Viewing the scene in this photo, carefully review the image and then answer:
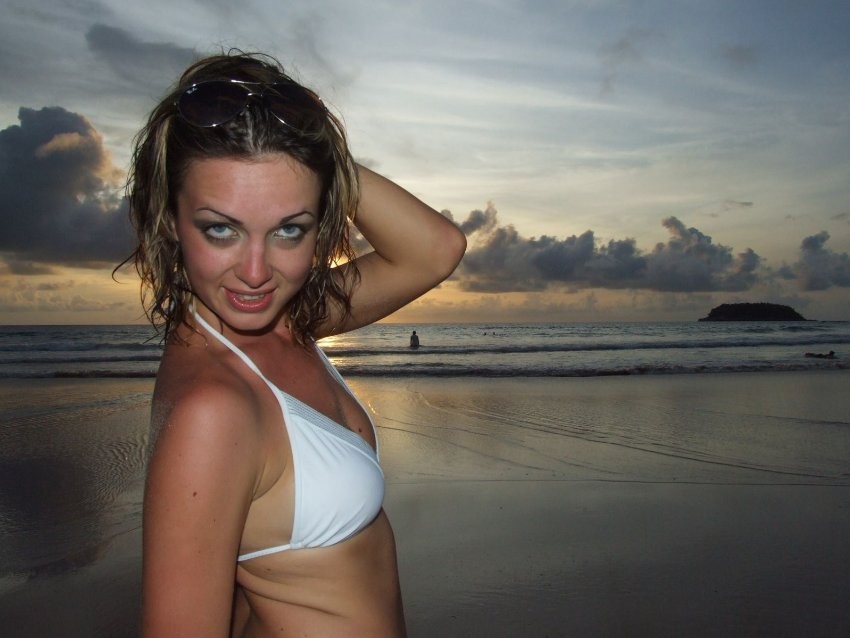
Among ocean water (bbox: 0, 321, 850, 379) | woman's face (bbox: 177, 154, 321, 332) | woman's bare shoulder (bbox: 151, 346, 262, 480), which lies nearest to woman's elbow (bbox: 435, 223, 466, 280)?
woman's face (bbox: 177, 154, 321, 332)

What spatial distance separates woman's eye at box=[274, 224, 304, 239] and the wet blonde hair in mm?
143

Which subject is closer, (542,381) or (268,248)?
(268,248)

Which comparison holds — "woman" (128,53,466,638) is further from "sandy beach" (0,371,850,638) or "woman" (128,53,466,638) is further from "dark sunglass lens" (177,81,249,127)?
"sandy beach" (0,371,850,638)

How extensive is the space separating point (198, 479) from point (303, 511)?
A: 35cm

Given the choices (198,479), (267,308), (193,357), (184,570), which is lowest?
(184,570)

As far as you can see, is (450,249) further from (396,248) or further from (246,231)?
(246,231)

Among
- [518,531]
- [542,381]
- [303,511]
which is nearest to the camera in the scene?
[303,511]

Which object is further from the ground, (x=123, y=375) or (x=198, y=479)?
(x=198, y=479)

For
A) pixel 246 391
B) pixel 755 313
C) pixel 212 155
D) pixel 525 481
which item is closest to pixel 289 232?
pixel 212 155

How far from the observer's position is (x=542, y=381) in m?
14.8

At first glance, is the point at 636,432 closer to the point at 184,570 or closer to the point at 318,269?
the point at 318,269

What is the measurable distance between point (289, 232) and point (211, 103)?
339 millimetres

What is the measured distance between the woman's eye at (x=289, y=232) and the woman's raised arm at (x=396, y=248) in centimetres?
54

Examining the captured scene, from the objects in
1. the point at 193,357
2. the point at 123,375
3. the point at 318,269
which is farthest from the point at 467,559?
the point at 123,375
